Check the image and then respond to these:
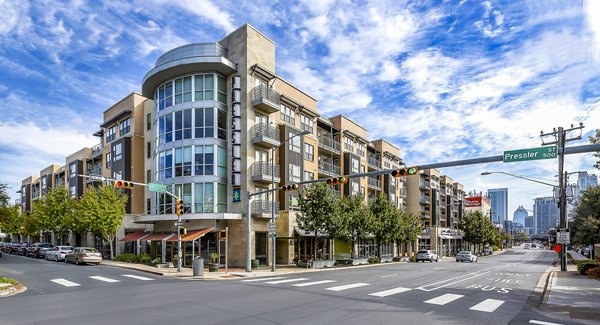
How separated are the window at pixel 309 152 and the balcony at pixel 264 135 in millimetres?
6070

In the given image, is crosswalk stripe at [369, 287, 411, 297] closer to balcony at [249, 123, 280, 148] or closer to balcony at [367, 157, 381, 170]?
balcony at [249, 123, 280, 148]

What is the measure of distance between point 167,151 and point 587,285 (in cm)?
3069

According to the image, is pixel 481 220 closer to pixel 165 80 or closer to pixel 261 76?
pixel 261 76

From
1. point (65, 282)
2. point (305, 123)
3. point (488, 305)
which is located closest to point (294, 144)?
point (305, 123)

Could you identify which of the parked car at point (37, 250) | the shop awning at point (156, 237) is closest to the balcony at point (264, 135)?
the shop awning at point (156, 237)

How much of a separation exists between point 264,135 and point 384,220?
18.6 meters

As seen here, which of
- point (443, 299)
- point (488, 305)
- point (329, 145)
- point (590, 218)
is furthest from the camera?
point (329, 145)

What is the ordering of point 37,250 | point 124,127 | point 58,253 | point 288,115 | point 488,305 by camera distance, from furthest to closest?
1. point 124,127
2. point 37,250
3. point 288,115
4. point 58,253
5. point 488,305

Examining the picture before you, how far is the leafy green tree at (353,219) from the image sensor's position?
35.6 meters

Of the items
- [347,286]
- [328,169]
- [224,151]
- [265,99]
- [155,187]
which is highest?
[265,99]

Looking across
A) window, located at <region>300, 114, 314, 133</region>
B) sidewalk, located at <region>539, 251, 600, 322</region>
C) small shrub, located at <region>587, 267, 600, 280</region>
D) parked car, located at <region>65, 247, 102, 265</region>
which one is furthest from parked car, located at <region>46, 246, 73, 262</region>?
small shrub, located at <region>587, 267, 600, 280</region>

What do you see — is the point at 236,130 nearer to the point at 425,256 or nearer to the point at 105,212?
the point at 105,212

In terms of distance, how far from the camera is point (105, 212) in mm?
37500

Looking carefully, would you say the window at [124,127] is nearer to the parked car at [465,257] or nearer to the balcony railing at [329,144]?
the balcony railing at [329,144]
